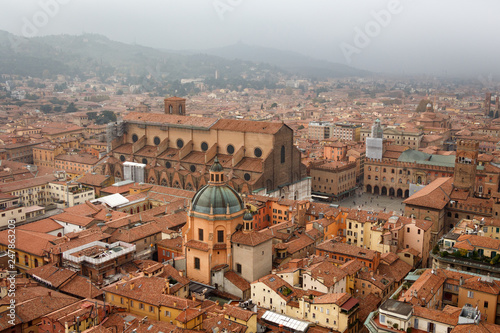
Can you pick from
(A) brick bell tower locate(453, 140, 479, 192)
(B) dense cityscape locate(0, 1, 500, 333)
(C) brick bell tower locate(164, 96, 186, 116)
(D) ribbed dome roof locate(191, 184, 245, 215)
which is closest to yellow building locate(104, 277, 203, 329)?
(B) dense cityscape locate(0, 1, 500, 333)

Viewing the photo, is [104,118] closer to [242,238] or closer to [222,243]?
[222,243]

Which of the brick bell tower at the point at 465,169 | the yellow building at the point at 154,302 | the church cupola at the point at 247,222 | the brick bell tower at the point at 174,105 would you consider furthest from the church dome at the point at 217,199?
the brick bell tower at the point at 174,105

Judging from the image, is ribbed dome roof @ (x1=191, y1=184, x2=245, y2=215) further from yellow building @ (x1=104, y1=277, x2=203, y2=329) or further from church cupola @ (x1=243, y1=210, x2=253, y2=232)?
yellow building @ (x1=104, y1=277, x2=203, y2=329)

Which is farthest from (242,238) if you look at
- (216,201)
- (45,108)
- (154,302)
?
(45,108)

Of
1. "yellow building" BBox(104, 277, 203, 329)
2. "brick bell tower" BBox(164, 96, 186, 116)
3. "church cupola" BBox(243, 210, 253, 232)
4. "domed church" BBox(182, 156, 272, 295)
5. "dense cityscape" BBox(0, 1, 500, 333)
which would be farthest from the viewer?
"brick bell tower" BBox(164, 96, 186, 116)

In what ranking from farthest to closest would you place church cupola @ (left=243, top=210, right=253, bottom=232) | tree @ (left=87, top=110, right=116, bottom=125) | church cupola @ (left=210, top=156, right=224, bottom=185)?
tree @ (left=87, top=110, right=116, bottom=125), church cupola @ (left=210, top=156, right=224, bottom=185), church cupola @ (left=243, top=210, right=253, bottom=232)

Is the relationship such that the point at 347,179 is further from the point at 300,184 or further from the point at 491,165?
the point at 491,165

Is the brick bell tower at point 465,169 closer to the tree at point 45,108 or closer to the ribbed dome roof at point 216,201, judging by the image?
the ribbed dome roof at point 216,201

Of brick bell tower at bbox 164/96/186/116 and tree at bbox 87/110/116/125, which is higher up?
brick bell tower at bbox 164/96/186/116

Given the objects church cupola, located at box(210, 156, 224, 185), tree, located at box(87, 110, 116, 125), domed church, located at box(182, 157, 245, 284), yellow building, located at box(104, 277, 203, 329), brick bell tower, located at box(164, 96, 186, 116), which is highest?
brick bell tower, located at box(164, 96, 186, 116)
